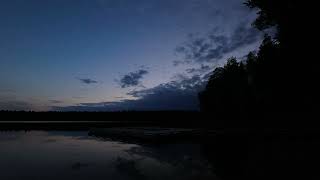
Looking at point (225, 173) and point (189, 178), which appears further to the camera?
point (225, 173)

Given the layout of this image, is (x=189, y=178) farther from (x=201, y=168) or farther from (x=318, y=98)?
(x=318, y=98)

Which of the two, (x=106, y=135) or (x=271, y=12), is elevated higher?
(x=271, y=12)

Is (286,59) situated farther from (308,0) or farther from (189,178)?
(189,178)

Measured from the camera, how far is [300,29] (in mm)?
19734

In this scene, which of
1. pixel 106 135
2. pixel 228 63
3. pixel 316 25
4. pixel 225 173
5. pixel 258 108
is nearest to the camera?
pixel 225 173

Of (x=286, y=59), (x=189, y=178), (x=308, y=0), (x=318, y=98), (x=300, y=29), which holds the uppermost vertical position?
(x=308, y=0)

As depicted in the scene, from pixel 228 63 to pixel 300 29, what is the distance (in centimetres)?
7780

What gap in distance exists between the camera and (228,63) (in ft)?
317

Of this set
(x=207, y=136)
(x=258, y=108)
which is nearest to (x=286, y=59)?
(x=207, y=136)

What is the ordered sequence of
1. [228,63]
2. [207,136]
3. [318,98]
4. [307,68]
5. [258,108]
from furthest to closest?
[228,63], [258,108], [207,136], [318,98], [307,68]

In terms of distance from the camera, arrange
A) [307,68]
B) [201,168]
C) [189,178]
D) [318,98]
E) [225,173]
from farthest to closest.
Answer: [318,98], [307,68], [201,168], [225,173], [189,178]

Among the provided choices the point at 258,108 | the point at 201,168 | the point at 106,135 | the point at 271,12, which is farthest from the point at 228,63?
the point at 201,168

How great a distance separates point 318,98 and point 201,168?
11432mm

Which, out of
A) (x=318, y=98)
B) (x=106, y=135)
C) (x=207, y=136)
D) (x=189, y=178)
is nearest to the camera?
(x=189, y=178)
